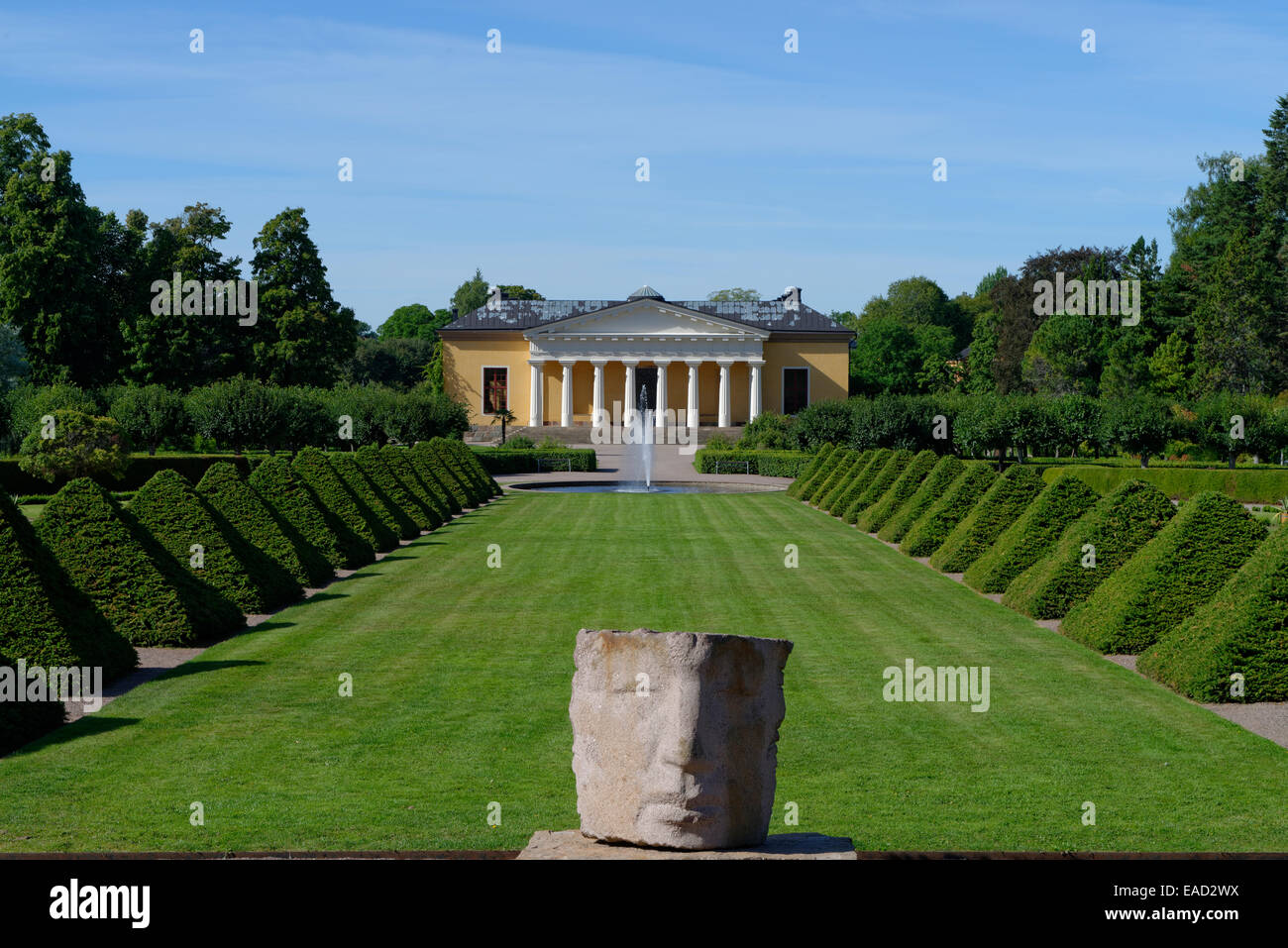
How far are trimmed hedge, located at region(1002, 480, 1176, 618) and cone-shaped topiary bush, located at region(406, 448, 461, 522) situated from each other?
1802cm

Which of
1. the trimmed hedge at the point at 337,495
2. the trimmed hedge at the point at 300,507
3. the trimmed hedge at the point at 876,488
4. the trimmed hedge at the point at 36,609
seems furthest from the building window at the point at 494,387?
the trimmed hedge at the point at 36,609

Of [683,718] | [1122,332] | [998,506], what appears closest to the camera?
[683,718]

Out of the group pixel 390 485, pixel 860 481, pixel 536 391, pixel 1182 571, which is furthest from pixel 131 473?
pixel 536 391

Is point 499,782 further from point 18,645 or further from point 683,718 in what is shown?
point 18,645

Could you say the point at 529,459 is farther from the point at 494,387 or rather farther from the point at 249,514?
the point at 494,387

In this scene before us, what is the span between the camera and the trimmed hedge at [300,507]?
2159 cm

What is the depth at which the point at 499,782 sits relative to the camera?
923 centimetres

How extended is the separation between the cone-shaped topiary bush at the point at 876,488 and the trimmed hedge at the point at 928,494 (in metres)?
4.38

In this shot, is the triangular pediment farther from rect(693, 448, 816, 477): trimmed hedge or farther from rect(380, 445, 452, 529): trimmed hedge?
rect(380, 445, 452, 529): trimmed hedge

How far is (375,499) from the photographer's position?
2650cm

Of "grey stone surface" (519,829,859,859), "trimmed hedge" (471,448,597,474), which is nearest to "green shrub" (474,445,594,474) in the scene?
"trimmed hedge" (471,448,597,474)
